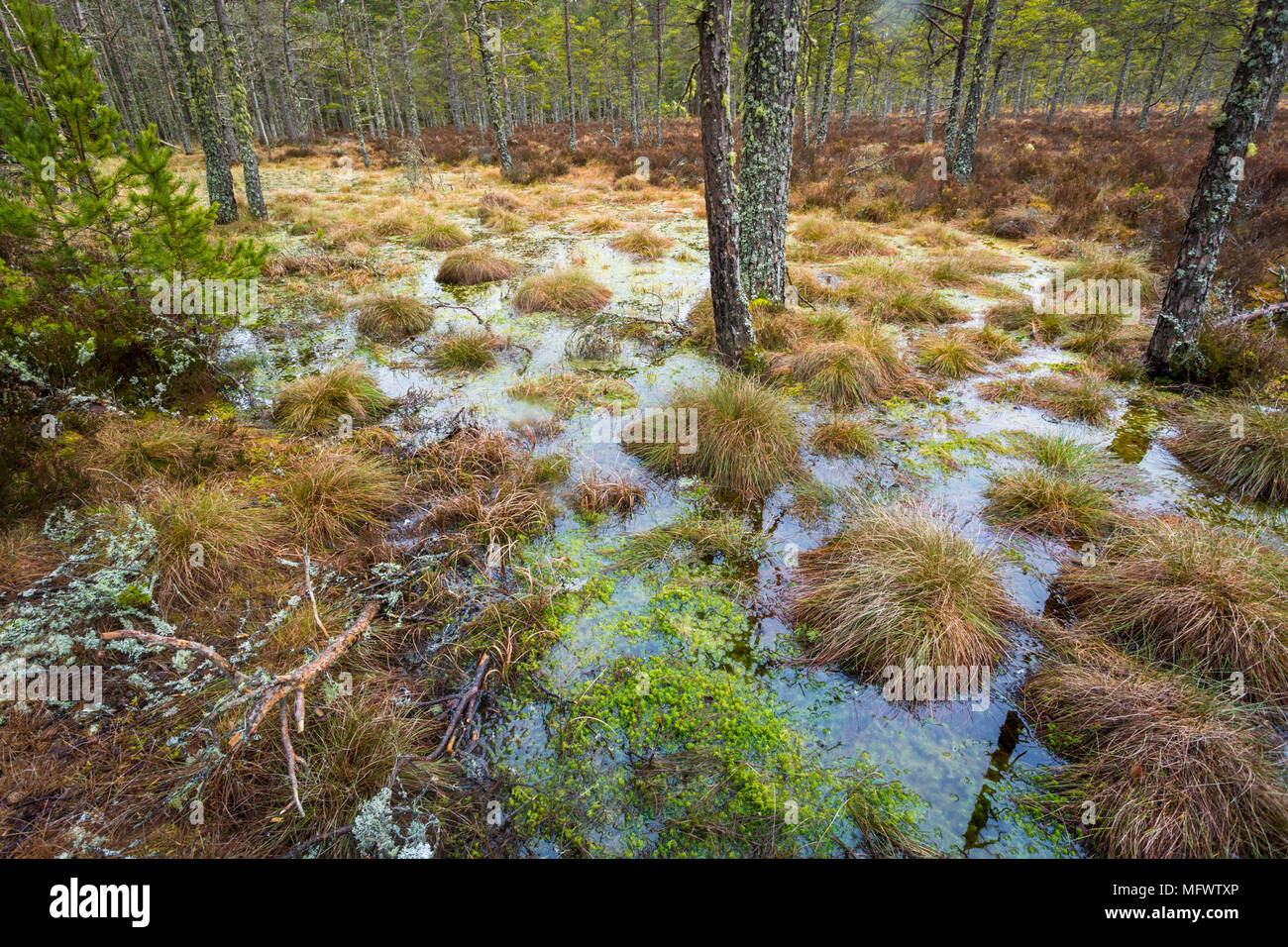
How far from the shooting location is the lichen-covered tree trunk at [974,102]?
46.2ft

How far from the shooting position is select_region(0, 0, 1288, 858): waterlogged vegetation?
2457mm

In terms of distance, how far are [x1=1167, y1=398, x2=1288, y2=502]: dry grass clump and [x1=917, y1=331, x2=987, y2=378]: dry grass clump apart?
2128 mm

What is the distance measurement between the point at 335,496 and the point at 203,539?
0.88 meters

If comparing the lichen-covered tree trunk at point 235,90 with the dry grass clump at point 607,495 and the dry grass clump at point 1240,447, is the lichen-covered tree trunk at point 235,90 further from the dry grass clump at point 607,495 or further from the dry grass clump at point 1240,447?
the dry grass clump at point 1240,447

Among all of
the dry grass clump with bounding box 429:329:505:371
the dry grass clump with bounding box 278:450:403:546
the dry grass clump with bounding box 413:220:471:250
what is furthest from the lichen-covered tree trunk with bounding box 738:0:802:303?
the dry grass clump with bounding box 413:220:471:250

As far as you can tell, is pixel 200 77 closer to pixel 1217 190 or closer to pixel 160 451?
pixel 160 451

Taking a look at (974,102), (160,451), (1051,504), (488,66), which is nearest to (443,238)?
(160,451)

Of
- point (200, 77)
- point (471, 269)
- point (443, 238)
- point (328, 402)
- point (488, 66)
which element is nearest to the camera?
point (328, 402)

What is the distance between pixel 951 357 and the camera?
6922 millimetres

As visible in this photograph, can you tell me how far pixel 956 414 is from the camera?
603 centimetres

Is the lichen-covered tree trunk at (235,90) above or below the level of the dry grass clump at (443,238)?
above

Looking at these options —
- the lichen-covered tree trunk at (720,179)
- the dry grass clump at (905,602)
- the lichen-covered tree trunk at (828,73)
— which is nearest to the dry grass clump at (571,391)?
the lichen-covered tree trunk at (720,179)

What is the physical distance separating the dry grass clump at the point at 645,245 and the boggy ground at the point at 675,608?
5434mm

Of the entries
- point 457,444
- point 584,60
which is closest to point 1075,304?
point 457,444
